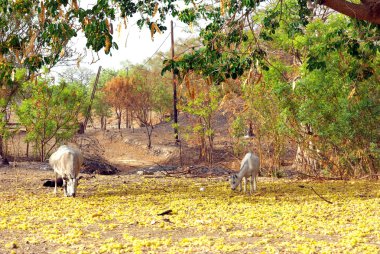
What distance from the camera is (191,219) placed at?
1055 cm

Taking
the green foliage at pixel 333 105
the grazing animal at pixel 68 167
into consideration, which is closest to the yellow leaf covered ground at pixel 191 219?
the grazing animal at pixel 68 167

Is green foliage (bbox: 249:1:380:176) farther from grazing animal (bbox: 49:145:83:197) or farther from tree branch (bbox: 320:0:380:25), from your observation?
grazing animal (bbox: 49:145:83:197)

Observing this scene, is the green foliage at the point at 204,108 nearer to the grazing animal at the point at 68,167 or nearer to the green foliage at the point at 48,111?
the green foliage at the point at 48,111

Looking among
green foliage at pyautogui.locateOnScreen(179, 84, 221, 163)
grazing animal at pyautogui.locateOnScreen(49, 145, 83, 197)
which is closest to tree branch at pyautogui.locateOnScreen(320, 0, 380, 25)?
grazing animal at pyautogui.locateOnScreen(49, 145, 83, 197)

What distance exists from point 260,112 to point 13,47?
1084 centimetres

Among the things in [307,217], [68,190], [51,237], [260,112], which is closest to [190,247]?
[51,237]

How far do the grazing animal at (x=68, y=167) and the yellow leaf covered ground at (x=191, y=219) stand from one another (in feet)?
0.99

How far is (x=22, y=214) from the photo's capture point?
11.5m

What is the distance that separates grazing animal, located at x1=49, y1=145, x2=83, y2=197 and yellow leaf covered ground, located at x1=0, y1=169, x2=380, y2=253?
0.99ft

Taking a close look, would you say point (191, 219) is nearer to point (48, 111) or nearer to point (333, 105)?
point (333, 105)

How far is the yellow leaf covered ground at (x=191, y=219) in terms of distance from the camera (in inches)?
312

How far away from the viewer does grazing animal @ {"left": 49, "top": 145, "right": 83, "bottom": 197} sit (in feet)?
47.4

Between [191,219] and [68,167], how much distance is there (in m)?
5.36

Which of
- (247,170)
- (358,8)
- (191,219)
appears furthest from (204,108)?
(191,219)
